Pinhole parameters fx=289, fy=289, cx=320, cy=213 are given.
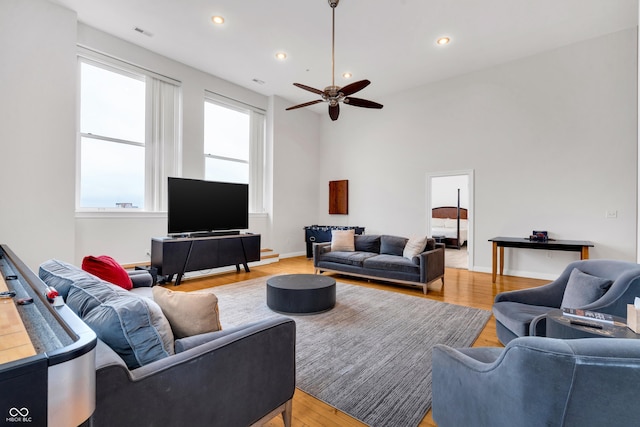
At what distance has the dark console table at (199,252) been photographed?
4621 mm

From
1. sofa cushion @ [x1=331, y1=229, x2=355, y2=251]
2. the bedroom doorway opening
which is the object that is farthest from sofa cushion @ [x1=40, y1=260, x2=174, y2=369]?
the bedroom doorway opening

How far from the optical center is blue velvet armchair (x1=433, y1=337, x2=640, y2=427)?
0.86m

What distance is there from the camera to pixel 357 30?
14.5 feet

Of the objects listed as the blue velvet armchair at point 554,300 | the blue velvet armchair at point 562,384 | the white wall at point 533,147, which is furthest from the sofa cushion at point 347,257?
the blue velvet armchair at point 562,384

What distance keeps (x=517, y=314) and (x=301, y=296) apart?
→ 2092mm

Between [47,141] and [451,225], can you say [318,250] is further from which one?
[451,225]

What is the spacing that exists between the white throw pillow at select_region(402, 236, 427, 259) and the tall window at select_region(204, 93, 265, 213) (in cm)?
386

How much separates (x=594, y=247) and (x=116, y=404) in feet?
20.8

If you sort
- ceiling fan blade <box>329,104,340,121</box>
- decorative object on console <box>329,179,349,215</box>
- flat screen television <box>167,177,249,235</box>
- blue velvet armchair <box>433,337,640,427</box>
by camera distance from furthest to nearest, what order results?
decorative object on console <box>329,179,349,215</box>
flat screen television <box>167,177,249,235</box>
ceiling fan blade <box>329,104,340,121</box>
blue velvet armchair <box>433,337,640,427</box>

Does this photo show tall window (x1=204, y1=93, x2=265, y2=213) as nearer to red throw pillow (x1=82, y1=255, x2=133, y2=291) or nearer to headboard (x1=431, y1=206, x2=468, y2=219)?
red throw pillow (x1=82, y1=255, x2=133, y2=291)

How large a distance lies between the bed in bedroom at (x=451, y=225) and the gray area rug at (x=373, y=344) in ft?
17.7

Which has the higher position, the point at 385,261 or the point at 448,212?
the point at 448,212

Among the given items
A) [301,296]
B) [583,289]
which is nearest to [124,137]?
[301,296]

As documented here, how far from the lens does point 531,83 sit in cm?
519
